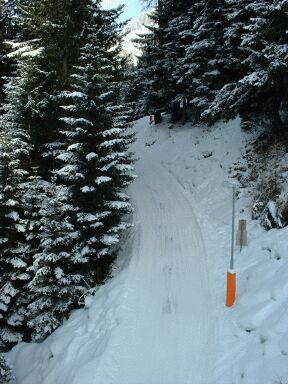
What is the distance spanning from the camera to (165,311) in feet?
34.1

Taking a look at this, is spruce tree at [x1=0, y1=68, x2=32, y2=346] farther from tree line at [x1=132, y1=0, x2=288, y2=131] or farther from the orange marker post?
tree line at [x1=132, y1=0, x2=288, y2=131]

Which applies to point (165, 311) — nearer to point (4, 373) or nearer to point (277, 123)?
point (4, 373)

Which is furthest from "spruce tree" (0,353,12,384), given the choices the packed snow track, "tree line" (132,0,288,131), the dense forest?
"tree line" (132,0,288,131)

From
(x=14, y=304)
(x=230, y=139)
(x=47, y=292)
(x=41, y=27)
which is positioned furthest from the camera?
(x=230, y=139)

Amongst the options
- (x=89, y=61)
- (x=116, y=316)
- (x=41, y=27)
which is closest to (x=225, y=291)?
(x=116, y=316)

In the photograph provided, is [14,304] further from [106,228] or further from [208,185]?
[208,185]

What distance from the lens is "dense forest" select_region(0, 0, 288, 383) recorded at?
12625 millimetres

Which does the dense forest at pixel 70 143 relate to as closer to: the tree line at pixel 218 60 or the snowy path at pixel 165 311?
the tree line at pixel 218 60

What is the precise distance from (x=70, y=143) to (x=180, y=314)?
7.33 metres

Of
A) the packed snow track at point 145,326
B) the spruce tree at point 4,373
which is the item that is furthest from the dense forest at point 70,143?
the packed snow track at point 145,326

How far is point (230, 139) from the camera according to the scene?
20.0m

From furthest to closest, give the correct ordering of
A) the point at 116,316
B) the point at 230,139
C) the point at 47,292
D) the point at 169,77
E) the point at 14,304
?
the point at 169,77 → the point at 230,139 → the point at 14,304 → the point at 47,292 → the point at 116,316

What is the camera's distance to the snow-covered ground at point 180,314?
27.1 ft

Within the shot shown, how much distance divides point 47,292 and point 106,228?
9.66 feet
